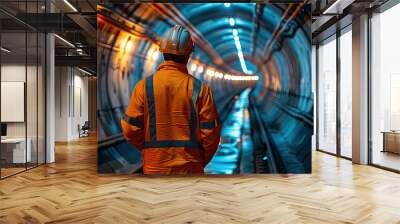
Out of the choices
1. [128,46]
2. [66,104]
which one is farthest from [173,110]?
[66,104]

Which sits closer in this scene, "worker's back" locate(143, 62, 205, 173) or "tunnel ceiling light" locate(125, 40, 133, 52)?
"worker's back" locate(143, 62, 205, 173)

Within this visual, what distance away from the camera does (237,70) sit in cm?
672

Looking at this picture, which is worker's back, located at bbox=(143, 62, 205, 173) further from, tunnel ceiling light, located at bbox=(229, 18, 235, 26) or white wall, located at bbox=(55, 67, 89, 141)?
white wall, located at bbox=(55, 67, 89, 141)

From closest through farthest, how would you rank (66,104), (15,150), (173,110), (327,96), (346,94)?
(173,110) < (15,150) < (346,94) < (327,96) < (66,104)

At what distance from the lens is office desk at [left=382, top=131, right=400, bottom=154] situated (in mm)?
7422

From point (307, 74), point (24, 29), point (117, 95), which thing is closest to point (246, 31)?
point (307, 74)

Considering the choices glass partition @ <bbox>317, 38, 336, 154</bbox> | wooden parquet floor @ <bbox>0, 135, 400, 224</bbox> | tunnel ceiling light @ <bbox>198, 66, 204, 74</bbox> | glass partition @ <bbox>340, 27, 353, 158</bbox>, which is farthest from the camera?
glass partition @ <bbox>317, 38, 336, 154</bbox>

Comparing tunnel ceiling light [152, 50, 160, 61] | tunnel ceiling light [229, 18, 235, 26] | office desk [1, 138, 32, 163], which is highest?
tunnel ceiling light [229, 18, 235, 26]

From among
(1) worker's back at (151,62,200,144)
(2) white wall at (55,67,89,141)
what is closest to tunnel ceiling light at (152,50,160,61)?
(1) worker's back at (151,62,200,144)

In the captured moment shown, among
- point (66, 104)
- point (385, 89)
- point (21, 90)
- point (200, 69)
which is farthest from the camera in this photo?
point (66, 104)

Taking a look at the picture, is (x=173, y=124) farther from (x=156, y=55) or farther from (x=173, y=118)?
(x=156, y=55)

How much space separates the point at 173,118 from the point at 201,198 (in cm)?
155

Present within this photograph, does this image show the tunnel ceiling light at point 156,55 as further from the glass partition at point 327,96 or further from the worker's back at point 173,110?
the glass partition at point 327,96

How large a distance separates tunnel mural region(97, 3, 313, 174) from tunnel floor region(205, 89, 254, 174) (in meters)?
0.02
